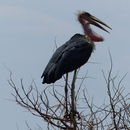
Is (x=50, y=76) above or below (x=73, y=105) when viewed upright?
above

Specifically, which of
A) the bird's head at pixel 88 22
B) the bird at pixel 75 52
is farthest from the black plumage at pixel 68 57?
the bird's head at pixel 88 22

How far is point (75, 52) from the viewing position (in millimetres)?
9484

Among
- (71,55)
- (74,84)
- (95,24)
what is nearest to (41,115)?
(74,84)

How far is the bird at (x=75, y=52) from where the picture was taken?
28.6 ft

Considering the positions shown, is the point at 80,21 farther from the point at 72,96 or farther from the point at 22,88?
the point at 22,88

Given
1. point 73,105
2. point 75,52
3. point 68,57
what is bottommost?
point 73,105

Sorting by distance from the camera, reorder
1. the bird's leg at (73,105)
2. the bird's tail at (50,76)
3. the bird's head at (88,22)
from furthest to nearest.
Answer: the bird's head at (88,22) < the bird's tail at (50,76) < the bird's leg at (73,105)

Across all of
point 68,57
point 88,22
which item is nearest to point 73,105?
point 68,57

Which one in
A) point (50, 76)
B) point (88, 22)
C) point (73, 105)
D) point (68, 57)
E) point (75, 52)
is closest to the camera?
point (73, 105)

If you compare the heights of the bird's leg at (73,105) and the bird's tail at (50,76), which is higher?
the bird's tail at (50,76)

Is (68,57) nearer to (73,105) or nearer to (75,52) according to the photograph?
(75,52)

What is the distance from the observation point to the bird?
8711 mm

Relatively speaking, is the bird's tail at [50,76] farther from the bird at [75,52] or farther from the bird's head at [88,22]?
the bird's head at [88,22]

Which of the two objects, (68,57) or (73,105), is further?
(68,57)
